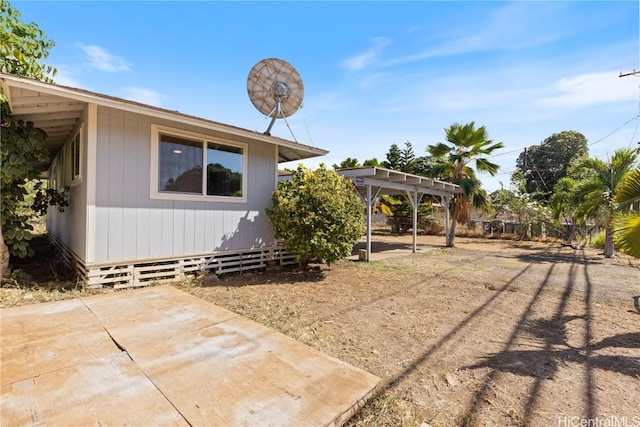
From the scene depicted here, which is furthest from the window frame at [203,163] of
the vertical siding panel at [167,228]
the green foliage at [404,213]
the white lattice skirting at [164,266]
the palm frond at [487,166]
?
the green foliage at [404,213]

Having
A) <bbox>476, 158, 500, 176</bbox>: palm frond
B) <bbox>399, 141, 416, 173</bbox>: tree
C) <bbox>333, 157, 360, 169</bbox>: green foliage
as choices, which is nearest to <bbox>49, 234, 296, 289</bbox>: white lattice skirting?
<bbox>476, 158, 500, 176</bbox>: palm frond

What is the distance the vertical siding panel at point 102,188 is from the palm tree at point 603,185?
39.2 ft

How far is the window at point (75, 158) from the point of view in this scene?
17.7 ft

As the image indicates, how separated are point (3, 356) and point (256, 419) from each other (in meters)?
2.19

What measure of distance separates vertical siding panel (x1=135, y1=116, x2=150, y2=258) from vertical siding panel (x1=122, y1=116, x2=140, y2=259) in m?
0.03

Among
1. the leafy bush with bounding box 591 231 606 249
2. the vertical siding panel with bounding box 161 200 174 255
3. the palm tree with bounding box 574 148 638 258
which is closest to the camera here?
the vertical siding panel with bounding box 161 200 174 255

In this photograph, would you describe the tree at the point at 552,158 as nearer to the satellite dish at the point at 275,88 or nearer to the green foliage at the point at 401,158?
the green foliage at the point at 401,158

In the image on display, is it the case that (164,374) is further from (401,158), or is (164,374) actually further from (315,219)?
(401,158)

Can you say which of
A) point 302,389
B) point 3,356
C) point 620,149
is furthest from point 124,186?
point 620,149

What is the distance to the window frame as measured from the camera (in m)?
4.79

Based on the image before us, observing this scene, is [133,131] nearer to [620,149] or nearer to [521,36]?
[521,36]

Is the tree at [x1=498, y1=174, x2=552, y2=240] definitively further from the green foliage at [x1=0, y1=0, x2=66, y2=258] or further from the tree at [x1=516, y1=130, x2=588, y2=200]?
the green foliage at [x1=0, y1=0, x2=66, y2=258]

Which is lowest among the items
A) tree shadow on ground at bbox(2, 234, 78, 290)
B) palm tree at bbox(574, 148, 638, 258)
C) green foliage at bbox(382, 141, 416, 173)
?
tree shadow on ground at bbox(2, 234, 78, 290)

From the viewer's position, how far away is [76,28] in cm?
620
